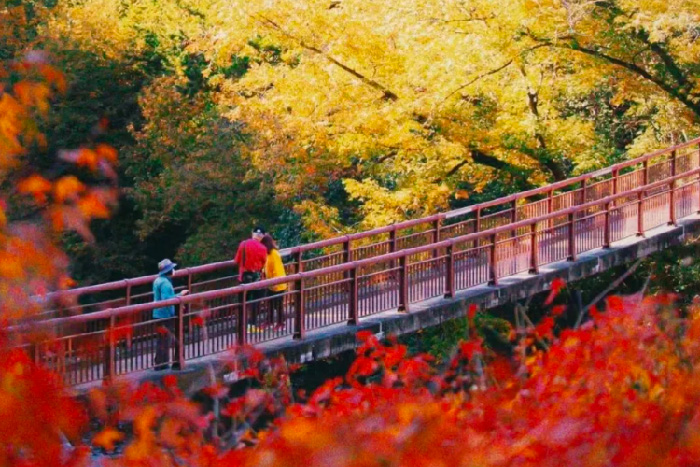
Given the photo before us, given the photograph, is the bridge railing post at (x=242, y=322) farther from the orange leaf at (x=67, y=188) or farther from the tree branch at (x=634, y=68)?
the tree branch at (x=634, y=68)

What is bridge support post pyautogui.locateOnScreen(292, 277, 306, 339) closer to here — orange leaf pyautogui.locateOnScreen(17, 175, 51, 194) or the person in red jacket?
the person in red jacket

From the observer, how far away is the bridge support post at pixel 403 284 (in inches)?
579

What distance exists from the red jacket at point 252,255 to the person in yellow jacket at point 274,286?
87mm

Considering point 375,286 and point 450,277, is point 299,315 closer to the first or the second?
point 375,286

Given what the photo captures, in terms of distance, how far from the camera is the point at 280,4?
73.7 ft

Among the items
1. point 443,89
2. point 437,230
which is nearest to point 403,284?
point 437,230

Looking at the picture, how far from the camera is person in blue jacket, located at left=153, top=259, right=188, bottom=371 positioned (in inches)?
474

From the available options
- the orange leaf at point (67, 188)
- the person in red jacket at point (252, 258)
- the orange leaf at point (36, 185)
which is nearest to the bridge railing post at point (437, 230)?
the person in red jacket at point (252, 258)

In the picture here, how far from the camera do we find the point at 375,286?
577 inches

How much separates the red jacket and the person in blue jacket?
146 centimetres

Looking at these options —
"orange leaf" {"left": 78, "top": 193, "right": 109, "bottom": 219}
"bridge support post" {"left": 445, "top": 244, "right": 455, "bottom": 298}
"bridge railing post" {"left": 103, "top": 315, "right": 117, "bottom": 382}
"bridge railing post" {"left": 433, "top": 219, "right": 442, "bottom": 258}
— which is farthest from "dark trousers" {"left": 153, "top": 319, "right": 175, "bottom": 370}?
"orange leaf" {"left": 78, "top": 193, "right": 109, "bottom": 219}

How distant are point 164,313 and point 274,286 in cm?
150

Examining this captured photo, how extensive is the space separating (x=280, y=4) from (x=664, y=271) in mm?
8960

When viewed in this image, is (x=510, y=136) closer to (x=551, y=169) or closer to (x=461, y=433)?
(x=551, y=169)
